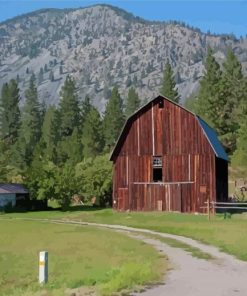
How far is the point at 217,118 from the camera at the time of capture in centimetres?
9812

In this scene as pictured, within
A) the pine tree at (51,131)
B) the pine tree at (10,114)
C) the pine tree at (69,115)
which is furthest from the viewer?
the pine tree at (10,114)

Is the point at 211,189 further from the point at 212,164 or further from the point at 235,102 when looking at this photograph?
the point at 235,102

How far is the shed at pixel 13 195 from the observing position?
6856 centimetres

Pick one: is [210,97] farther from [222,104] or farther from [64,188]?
[64,188]

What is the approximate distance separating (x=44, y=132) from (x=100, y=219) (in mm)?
88910

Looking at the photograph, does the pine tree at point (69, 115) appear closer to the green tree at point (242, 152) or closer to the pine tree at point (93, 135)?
the pine tree at point (93, 135)

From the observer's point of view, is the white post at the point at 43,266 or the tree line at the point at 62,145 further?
the tree line at the point at 62,145

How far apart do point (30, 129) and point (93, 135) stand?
31845 mm

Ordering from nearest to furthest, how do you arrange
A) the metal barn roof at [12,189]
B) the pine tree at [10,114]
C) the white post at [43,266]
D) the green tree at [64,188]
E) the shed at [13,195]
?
the white post at [43,266], the green tree at [64,188], the shed at [13,195], the metal barn roof at [12,189], the pine tree at [10,114]

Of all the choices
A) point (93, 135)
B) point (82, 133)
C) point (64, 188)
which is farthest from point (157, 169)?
point (82, 133)

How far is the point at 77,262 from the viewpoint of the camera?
21.0 metres

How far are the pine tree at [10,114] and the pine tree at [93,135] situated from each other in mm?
32977

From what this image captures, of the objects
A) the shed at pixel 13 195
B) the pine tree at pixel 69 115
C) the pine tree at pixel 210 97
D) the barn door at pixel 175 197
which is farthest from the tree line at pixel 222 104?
the barn door at pixel 175 197

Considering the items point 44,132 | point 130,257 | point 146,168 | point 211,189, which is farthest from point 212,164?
point 44,132
